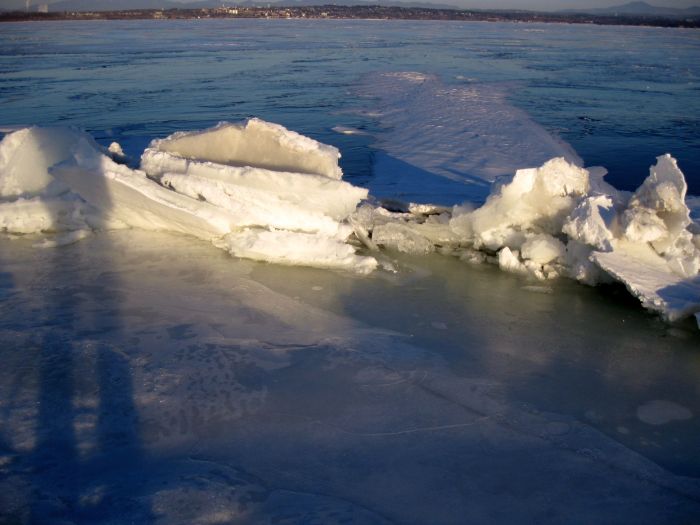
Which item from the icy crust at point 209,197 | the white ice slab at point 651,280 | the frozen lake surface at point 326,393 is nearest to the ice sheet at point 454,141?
the icy crust at point 209,197

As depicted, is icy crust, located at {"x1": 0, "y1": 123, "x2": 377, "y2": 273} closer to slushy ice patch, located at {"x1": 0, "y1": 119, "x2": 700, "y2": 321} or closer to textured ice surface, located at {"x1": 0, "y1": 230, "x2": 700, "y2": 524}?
slushy ice patch, located at {"x1": 0, "y1": 119, "x2": 700, "y2": 321}

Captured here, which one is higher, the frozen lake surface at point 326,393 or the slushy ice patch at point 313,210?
the slushy ice patch at point 313,210

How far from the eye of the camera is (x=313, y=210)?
4.56 meters

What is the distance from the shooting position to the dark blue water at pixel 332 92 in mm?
9266

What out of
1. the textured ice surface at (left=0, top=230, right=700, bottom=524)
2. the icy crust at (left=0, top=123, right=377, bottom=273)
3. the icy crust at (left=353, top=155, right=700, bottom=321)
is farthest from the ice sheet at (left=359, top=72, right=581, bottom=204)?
the textured ice surface at (left=0, top=230, right=700, bottom=524)

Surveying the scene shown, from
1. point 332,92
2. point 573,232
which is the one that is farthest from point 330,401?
point 332,92

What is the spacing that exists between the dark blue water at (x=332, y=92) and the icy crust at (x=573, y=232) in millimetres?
2564

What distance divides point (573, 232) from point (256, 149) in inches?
103

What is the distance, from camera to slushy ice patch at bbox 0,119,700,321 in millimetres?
3908

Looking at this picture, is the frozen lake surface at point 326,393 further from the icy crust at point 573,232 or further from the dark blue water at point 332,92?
the dark blue water at point 332,92

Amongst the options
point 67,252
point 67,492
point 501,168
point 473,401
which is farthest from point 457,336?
point 501,168

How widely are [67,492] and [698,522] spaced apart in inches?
85.4

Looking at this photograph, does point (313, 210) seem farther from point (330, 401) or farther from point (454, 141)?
point (454, 141)

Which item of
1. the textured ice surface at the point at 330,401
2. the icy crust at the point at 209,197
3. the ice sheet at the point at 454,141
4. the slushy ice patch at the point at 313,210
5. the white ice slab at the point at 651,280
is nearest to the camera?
the textured ice surface at the point at 330,401
